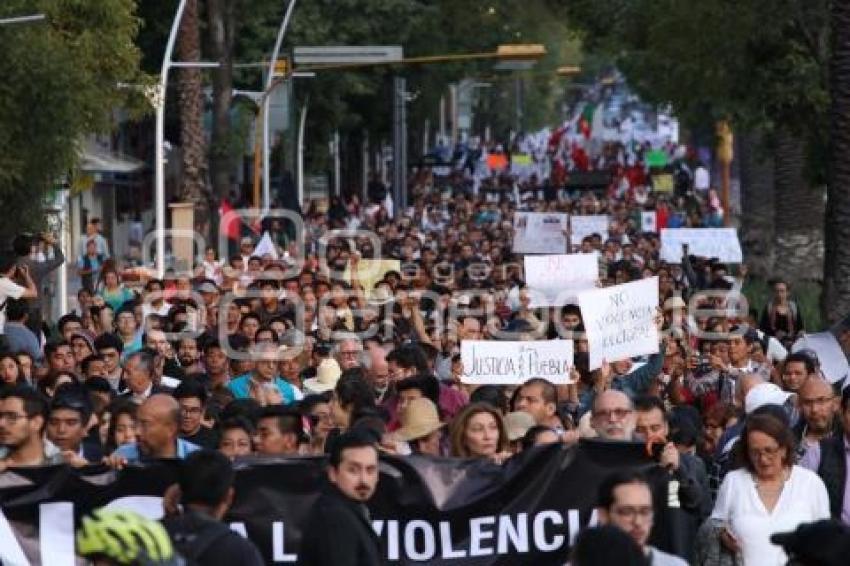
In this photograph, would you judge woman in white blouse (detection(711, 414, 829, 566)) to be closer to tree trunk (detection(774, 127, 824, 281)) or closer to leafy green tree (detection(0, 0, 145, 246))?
leafy green tree (detection(0, 0, 145, 246))

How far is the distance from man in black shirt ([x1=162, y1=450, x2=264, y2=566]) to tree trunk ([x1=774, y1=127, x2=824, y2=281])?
33049 millimetres

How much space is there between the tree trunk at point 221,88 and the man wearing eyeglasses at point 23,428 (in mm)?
29156

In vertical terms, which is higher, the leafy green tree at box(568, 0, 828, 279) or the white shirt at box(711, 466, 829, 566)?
the leafy green tree at box(568, 0, 828, 279)

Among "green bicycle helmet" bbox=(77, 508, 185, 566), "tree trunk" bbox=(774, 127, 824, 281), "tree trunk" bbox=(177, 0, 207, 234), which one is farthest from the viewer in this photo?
"tree trunk" bbox=(774, 127, 824, 281)

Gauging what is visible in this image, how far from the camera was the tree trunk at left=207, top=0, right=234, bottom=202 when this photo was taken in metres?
40.2

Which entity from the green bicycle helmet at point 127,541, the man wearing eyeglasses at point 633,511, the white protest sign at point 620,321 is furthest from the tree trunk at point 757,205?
the green bicycle helmet at point 127,541

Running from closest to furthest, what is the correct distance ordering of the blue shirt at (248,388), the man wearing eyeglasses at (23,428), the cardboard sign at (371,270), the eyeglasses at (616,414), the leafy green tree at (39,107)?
1. the man wearing eyeglasses at (23,428)
2. the eyeglasses at (616,414)
3. the blue shirt at (248,388)
4. the leafy green tree at (39,107)
5. the cardboard sign at (371,270)

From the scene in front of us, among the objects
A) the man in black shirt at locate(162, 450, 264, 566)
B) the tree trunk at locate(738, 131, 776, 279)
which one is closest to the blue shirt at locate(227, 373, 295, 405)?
the man in black shirt at locate(162, 450, 264, 566)

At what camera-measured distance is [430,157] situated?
77.5 m

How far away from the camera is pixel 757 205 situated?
48094 millimetres

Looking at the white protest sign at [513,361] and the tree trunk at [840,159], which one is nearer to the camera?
the white protest sign at [513,361]

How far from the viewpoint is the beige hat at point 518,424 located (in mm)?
12430

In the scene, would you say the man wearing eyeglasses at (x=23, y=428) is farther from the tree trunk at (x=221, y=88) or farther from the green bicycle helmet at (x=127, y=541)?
the tree trunk at (x=221, y=88)

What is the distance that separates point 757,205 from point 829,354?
103 ft
